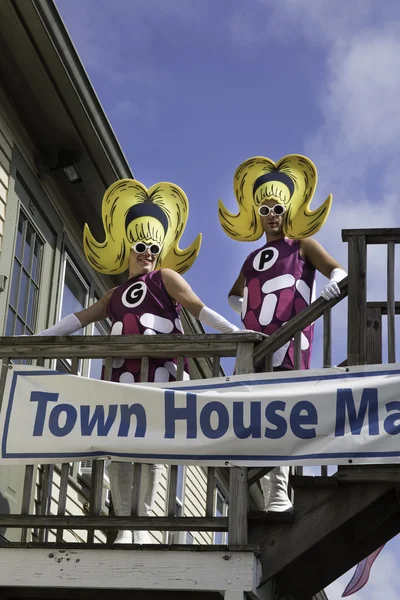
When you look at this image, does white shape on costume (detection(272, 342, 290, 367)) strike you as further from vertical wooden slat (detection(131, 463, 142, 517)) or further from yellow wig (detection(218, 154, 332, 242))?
vertical wooden slat (detection(131, 463, 142, 517))

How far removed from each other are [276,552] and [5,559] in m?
1.45

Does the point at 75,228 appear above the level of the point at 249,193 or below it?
above

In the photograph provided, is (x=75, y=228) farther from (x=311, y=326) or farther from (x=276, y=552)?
(x=276, y=552)

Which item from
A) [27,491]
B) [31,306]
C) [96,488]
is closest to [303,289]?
[96,488]

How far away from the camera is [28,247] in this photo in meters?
9.18

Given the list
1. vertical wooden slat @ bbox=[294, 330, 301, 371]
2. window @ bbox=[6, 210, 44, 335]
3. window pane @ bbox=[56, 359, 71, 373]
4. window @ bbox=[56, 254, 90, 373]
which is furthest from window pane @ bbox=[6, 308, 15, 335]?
vertical wooden slat @ bbox=[294, 330, 301, 371]

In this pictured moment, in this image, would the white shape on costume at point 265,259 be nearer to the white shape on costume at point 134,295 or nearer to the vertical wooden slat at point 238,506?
the white shape on costume at point 134,295

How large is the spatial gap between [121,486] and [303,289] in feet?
5.51

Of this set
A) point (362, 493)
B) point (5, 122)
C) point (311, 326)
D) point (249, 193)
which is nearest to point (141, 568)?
point (362, 493)

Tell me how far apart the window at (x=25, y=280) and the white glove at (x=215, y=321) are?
230cm

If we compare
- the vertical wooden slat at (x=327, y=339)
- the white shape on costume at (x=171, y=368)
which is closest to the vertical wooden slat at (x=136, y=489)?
the white shape on costume at (x=171, y=368)

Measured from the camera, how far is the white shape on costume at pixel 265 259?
716 cm

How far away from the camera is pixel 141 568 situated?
584cm

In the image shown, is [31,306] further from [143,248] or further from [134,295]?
[134,295]
